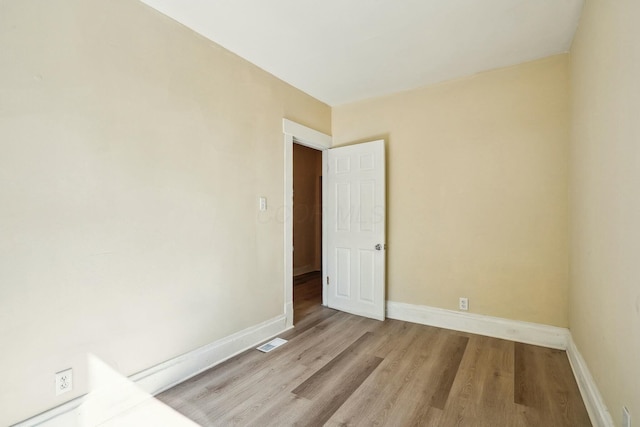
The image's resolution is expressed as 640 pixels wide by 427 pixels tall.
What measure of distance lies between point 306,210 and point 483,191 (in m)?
3.83

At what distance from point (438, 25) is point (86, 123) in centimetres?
260

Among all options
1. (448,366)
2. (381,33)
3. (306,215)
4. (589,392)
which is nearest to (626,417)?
(589,392)

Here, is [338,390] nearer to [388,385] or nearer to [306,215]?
[388,385]

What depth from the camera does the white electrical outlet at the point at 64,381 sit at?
162cm

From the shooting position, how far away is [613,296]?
1.48m

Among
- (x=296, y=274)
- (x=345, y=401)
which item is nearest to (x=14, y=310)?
(x=345, y=401)

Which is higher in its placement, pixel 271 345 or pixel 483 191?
pixel 483 191

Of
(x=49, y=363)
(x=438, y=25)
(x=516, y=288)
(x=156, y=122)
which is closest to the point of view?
(x=49, y=363)

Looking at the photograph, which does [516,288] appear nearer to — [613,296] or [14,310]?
[613,296]

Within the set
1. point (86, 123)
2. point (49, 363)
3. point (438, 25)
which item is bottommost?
point (49, 363)

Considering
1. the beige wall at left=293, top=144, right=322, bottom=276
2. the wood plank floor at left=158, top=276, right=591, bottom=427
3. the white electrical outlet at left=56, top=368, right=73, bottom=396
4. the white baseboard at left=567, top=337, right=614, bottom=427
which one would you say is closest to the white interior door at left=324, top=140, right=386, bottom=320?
the wood plank floor at left=158, top=276, right=591, bottom=427

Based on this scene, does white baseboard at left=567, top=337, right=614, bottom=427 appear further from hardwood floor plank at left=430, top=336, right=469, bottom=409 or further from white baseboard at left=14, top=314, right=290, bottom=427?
white baseboard at left=14, top=314, right=290, bottom=427

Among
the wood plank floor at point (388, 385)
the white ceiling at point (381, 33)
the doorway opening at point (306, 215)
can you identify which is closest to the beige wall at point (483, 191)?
the white ceiling at point (381, 33)

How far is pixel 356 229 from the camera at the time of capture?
3674mm
